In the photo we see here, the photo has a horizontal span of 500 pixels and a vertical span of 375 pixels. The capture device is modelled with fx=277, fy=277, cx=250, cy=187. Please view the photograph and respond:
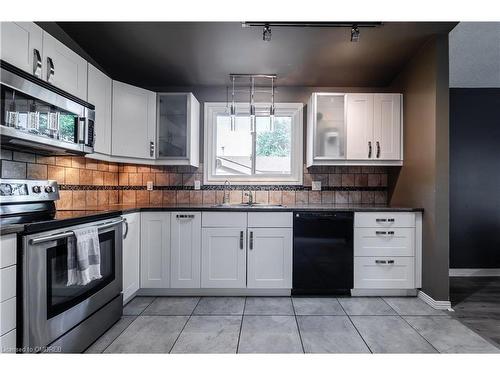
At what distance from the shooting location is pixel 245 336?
1.95 meters

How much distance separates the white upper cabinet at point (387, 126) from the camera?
2988mm

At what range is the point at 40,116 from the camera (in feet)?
5.58

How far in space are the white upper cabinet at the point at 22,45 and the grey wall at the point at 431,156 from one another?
3042 mm

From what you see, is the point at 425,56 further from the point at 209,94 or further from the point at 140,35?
the point at 140,35

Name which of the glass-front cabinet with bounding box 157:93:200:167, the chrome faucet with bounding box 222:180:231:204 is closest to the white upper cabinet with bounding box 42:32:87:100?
the glass-front cabinet with bounding box 157:93:200:167

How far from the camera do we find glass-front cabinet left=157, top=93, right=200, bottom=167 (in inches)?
120

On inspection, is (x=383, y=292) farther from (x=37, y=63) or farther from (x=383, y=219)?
(x=37, y=63)

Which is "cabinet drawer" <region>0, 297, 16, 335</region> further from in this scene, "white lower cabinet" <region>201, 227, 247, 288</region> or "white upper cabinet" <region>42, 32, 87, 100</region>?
"white lower cabinet" <region>201, 227, 247, 288</region>

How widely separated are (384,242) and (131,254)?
7.83ft

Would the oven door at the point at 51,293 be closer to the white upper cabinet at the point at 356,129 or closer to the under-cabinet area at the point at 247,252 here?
the under-cabinet area at the point at 247,252

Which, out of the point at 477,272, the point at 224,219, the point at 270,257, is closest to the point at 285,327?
the point at 270,257

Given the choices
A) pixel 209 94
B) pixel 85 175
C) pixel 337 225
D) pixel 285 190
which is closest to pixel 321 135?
pixel 285 190

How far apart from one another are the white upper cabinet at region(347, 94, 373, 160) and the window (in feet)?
2.03
